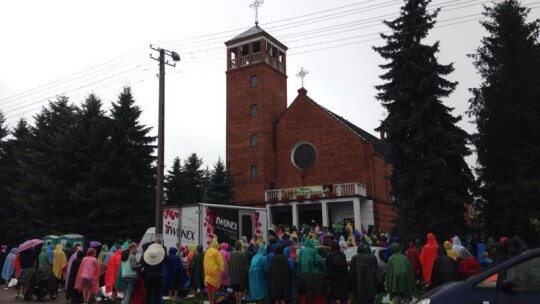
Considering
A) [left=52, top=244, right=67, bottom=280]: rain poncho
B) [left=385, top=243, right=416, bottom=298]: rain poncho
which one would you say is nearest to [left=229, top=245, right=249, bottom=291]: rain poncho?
[left=385, top=243, right=416, bottom=298]: rain poncho

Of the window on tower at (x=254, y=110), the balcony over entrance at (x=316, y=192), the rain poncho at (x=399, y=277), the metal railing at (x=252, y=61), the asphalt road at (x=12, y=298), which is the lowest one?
the asphalt road at (x=12, y=298)

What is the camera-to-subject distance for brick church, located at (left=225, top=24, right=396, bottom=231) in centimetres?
3694

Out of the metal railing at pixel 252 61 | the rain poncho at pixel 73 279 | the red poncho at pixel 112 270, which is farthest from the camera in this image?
the metal railing at pixel 252 61

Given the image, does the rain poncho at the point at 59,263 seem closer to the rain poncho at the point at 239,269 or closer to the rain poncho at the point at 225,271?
the rain poncho at the point at 225,271

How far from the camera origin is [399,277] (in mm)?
11477

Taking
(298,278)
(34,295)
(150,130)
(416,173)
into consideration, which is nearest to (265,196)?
(150,130)

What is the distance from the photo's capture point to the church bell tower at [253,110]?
1592 inches

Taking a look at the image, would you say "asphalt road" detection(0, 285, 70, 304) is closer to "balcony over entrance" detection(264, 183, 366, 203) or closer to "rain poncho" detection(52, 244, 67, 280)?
"rain poncho" detection(52, 244, 67, 280)

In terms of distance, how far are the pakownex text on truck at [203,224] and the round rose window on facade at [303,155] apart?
23121mm

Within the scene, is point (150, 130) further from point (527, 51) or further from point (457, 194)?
point (527, 51)

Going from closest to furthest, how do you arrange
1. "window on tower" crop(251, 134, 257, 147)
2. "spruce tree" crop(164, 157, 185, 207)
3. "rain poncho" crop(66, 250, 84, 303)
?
"rain poncho" crop(66, 250, 84, 303) < "spruce tree" crop(164, 157, 185, 207) < "window on tower" crop(251, 134, 257, 147)

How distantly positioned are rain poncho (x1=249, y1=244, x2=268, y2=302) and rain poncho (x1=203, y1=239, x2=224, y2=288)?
791 millimetres

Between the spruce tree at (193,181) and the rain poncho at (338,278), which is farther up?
the spruce tree at (193,181)

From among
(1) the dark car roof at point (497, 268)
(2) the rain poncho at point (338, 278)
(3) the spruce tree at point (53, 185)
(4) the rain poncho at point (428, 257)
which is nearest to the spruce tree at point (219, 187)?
(3) the spruce tree at point (53, 185)
